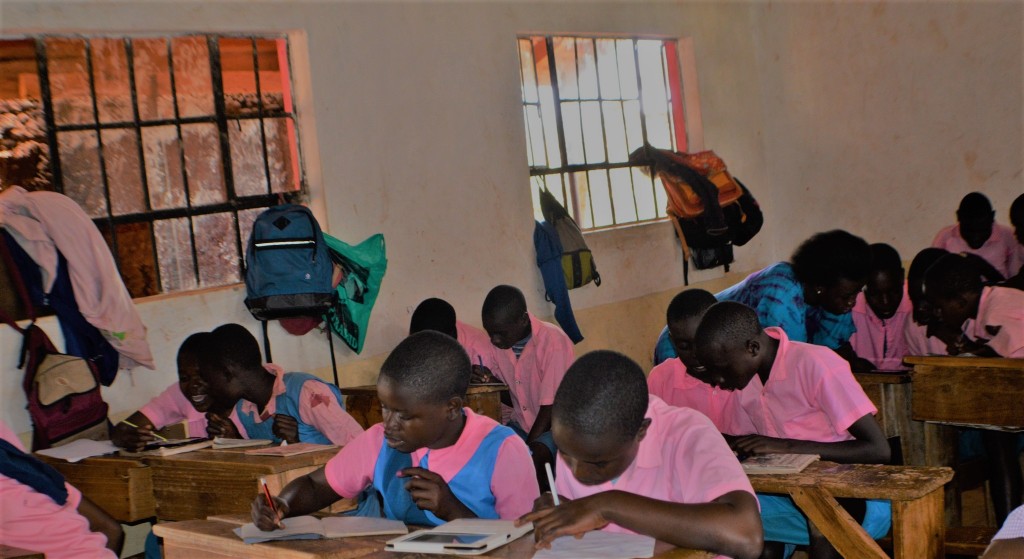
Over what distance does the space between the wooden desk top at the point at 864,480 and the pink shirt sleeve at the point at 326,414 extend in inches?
64.6

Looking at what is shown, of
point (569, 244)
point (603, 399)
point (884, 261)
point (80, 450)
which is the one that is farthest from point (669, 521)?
point (569, 244)

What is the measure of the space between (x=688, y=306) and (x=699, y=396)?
31 centimetres

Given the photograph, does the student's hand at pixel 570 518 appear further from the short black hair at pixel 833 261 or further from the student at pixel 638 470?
the short black hair at pixel 833 261

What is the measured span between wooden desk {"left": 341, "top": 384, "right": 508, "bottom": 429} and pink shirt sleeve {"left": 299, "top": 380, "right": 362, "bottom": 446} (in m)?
0.76

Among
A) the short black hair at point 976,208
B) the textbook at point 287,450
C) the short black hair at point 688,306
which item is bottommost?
the textbook at point 287,450

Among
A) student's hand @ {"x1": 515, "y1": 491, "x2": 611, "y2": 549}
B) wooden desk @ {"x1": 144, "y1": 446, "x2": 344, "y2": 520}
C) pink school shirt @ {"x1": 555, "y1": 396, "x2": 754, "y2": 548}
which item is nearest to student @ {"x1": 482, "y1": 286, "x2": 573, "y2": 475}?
wooden desk @ {"x1": 144, "y1": 446, "x2": 344, "y2": 520}

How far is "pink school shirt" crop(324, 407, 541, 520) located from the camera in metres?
2.78

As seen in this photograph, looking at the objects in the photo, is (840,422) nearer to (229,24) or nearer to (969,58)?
(229,24)

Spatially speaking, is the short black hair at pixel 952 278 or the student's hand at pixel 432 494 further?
the short black hair at pixel 952 278

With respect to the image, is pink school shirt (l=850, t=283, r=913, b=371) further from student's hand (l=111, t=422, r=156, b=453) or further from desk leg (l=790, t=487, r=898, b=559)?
student's hand (l=111, t=422, r=156, b=453)

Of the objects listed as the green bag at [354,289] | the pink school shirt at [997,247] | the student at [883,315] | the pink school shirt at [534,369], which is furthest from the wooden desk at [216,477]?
the pink school shirt at [997,247]

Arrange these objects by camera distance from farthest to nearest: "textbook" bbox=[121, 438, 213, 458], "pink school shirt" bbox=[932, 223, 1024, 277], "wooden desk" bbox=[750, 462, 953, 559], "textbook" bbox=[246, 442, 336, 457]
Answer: "pink school shirt" bbox=[932, 223, 1024, 277] → "textbook" bbox=[121, 438, 213, 458] → "textbook" bbox=[246, 442, 336, 457] → "wooden desk" bbox=[750, 462, 953, 559]

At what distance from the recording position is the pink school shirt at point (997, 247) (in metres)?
6.72

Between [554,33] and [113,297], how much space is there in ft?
12.3
